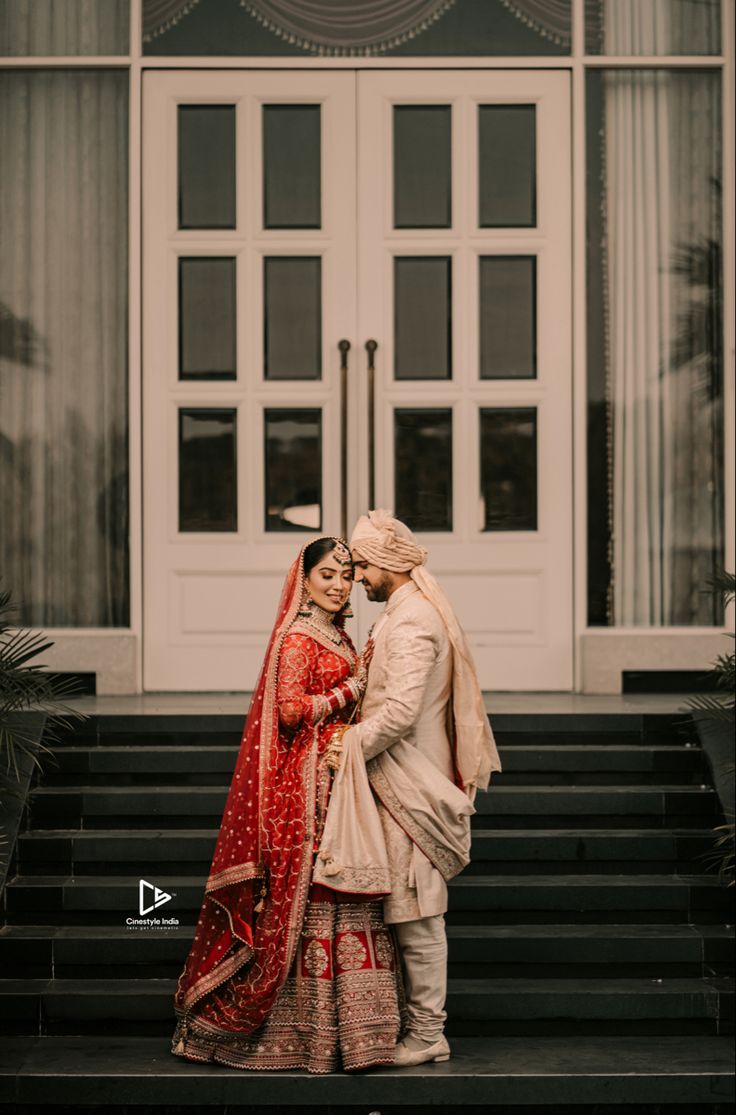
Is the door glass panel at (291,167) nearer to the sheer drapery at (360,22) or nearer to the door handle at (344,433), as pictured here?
the sheer drapery at (360,22)

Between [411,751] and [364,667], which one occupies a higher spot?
[364,667]

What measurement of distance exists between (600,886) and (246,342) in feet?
11.6

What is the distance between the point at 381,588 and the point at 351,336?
3.13 meters

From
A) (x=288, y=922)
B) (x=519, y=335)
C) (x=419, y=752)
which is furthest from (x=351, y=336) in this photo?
(x=288, y=922)

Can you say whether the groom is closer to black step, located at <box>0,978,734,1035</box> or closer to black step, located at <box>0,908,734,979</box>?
black step, located at <box>0,978,734,1035</box>

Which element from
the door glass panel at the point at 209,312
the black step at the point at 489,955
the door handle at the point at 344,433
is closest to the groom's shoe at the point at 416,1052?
the black step at the point at 489,955

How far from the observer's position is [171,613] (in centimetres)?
821

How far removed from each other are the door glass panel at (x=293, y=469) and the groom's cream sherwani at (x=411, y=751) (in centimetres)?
297

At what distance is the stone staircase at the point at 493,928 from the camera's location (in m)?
5.25

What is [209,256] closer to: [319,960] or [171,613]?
[171,613]

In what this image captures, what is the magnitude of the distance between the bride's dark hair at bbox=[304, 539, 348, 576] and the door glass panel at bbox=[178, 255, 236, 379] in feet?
10.2

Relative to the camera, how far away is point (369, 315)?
27.0 feet

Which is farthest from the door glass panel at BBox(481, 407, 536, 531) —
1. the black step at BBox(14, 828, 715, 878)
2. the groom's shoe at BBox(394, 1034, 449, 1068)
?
the groom's shoe at BBox(394, 1034, 449, 1068)

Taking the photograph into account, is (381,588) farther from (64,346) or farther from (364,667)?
(64,346)
